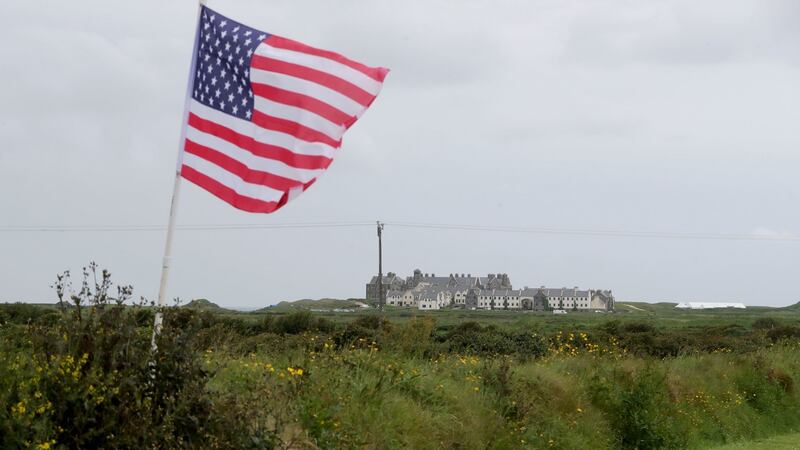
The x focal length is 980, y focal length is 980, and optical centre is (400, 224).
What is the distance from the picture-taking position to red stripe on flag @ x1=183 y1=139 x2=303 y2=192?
8.13 m

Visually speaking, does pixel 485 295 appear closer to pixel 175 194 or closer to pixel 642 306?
pixel 642 306

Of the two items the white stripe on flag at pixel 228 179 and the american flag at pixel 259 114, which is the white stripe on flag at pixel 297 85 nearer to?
the american flag at pixel 259 114

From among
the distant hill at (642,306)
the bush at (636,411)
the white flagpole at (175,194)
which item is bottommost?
the bush at (636,411)

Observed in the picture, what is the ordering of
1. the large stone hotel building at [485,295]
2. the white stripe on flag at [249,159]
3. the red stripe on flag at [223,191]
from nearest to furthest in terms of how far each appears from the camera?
the red stripe on flag at [223,191]
the white stripe on flag at [249,159]
the large stone hotel building at [485,295]

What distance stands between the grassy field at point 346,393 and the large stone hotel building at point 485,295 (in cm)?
11980

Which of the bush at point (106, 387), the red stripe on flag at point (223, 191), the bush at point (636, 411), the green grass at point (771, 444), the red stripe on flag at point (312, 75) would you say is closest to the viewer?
the bush at point (106, 387)

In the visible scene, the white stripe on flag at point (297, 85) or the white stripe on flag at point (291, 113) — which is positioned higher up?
the white stripe on flag at point (297, 85)

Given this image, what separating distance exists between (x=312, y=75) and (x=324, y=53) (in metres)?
0.27

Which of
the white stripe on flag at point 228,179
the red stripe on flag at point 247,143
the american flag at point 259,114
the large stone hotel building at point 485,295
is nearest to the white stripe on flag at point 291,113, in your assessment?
the american flag at point 259,114

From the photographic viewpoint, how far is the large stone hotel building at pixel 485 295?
142125mm

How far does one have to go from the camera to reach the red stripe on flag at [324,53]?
27.7ft

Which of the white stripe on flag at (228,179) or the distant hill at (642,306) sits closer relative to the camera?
the white stripe on flag at (228,179)

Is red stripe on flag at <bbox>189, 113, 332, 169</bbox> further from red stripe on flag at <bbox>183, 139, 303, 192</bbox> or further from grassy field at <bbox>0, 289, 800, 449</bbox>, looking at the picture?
grassy field at <bbox>0, 289, 800, 449</bbox>

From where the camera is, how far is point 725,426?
57.4 ft
